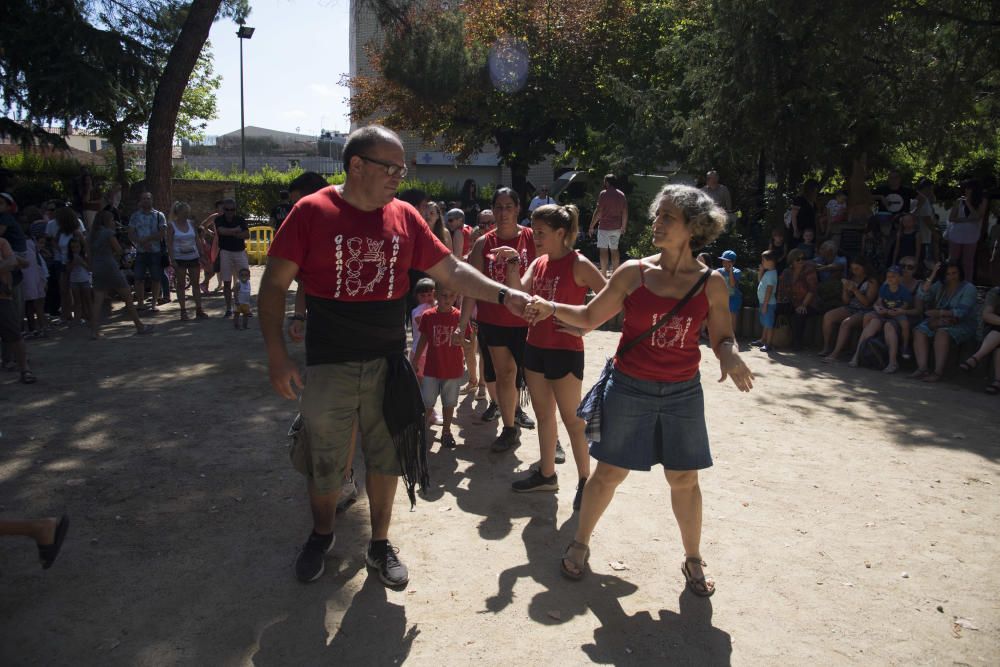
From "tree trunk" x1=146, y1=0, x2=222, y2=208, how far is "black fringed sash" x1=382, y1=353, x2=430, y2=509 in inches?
487

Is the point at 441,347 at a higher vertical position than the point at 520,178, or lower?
lower

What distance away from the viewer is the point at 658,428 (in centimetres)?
365

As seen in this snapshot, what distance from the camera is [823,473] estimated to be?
18.2 feet

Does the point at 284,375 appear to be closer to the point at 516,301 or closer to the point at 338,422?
the point at 338,422

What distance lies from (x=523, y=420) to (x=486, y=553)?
248cm

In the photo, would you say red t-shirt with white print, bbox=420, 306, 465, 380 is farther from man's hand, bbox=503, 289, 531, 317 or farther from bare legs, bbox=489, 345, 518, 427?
man's hand, bbox=503, 289, 531, 317

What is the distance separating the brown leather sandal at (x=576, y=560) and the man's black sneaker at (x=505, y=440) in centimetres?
192

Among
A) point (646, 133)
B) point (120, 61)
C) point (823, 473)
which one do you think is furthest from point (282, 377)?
point (646, 133)

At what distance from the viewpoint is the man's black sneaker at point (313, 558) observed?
149 inches

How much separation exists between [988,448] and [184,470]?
20.8 ft

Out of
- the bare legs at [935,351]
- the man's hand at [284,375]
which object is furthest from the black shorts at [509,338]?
the bare legs at [935,351]

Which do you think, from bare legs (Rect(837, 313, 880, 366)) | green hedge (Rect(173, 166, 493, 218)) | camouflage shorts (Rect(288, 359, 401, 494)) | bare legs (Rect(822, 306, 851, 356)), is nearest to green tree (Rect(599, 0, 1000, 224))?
bare legs (Rect(822, 306, 851, 356))

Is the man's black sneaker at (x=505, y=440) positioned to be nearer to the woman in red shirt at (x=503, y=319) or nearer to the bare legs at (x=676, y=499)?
the woman in red shirt at (x=503, y=319)

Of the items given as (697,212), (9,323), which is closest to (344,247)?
(697,212)
